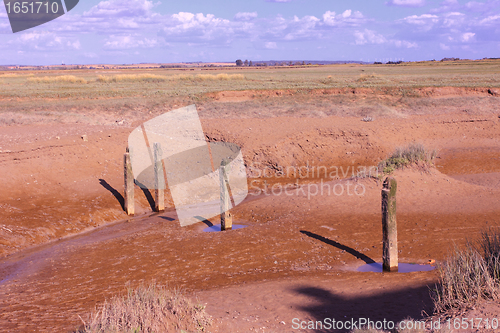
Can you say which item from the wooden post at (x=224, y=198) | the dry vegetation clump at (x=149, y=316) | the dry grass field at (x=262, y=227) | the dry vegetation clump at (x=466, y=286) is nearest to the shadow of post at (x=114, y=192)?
the dry grass field at (x=262, y=227)

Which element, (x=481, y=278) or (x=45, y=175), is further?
(x=45, y=175)

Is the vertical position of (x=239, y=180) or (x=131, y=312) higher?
(x=131, y=312)

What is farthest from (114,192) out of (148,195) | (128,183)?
(128,183)

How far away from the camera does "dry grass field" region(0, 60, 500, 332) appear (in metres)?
5.07

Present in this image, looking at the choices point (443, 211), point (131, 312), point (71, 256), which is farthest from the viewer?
point (443, 211)

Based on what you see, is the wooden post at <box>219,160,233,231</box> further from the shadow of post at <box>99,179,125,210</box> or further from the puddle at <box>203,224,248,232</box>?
the shadow of post at <box>99,179,125,210</box>

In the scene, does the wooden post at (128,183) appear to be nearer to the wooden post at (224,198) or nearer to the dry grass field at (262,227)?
the dry grass field at (262,227)

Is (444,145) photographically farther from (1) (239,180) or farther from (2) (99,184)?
(2) (99,184)

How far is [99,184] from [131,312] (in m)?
8.85

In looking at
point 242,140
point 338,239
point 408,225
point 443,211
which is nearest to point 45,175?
point 242,140

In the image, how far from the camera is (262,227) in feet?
29.8

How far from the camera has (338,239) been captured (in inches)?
320

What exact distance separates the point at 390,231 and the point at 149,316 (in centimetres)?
410

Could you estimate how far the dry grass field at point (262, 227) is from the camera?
16.6 feet
